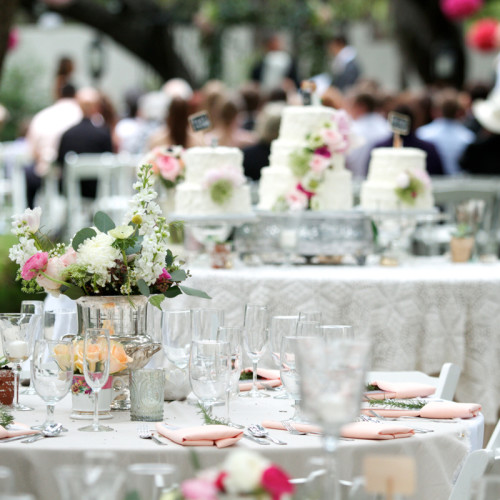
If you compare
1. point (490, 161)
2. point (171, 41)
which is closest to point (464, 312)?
point (490, 161)

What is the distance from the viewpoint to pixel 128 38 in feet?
52.8

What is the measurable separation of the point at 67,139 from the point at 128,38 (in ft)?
21.0

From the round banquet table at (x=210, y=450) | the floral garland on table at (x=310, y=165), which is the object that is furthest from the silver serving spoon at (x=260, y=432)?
the floral garland on table at (x=310, y=165)

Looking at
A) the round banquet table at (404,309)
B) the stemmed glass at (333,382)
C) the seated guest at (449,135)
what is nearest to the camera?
the stemmed glass at (333,382)

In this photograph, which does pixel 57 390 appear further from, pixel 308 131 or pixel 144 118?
pixel 144 118

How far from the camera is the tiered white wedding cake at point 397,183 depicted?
5.41 m

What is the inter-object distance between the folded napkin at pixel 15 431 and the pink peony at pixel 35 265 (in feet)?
1.28

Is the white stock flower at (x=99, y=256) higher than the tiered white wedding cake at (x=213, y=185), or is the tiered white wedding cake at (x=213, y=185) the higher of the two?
the tiered white wedding cake at (x=213, y=185)

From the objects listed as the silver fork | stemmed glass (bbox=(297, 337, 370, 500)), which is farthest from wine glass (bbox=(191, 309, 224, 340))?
stemmed glass (bbox=(297, 337, 370, 500))

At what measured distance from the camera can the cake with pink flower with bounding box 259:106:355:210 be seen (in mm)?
5258

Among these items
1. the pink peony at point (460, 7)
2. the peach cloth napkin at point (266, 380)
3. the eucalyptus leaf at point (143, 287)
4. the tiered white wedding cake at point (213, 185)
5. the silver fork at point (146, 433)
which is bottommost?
the silver fork at point (146, 433)

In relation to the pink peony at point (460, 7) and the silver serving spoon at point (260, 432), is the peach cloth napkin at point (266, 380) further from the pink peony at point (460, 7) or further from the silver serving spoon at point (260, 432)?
the pink peony at point (460, 7)

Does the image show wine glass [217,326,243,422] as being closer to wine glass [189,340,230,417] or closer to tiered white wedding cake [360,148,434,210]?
wine glass [189,340,230,417]

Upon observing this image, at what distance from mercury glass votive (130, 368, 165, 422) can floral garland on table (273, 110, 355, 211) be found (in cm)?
270
